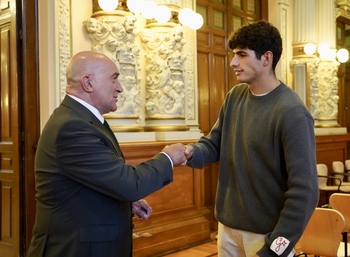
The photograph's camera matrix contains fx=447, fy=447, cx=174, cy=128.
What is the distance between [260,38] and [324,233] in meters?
1.72

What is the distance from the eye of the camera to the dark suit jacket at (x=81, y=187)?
5.78 ft

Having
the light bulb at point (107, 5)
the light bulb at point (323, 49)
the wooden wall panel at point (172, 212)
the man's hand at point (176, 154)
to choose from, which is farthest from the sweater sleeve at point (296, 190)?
the light bulb at point (323, 49)

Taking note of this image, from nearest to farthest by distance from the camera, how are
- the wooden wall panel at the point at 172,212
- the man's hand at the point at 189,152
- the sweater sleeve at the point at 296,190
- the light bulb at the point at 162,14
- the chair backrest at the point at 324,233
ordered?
the sweater sleeve at the point at 296,190
the man's hand at the point at 189,152
the chair backrest at the point at 324,233
the wooden wall panel at the point at 172,212
the light bulb at the point at 162,14

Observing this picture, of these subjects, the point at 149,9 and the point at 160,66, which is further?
the point at 160,66

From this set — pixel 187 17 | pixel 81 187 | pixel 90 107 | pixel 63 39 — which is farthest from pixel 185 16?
pixel 81 187

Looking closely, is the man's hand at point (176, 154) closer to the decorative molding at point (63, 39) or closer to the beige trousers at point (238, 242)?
the beige trousers at point (238, 242)

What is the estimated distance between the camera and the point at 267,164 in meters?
1.89

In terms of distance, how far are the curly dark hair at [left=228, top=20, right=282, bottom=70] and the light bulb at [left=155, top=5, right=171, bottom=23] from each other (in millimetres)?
3012

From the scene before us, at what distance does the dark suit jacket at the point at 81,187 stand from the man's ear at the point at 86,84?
11 cm

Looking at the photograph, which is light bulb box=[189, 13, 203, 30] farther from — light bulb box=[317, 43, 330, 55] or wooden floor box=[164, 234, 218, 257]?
light bulb box=[317, 43, 330, 55]

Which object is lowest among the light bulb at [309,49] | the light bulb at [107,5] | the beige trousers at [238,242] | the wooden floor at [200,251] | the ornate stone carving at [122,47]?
the wooden floor at [200,251]

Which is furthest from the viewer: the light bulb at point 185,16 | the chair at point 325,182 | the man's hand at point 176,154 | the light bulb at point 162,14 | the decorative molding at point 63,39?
the chair at point 325,182

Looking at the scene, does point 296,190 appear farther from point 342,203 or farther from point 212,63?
point 212,63

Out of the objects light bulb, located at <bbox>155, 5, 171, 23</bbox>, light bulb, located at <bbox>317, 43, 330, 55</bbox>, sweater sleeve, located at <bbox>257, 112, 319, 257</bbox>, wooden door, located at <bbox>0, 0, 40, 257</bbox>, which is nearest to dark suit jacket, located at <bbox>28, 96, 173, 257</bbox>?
sweater sleeve, located at <bbox>257, 112, 319, 257</bbox>
